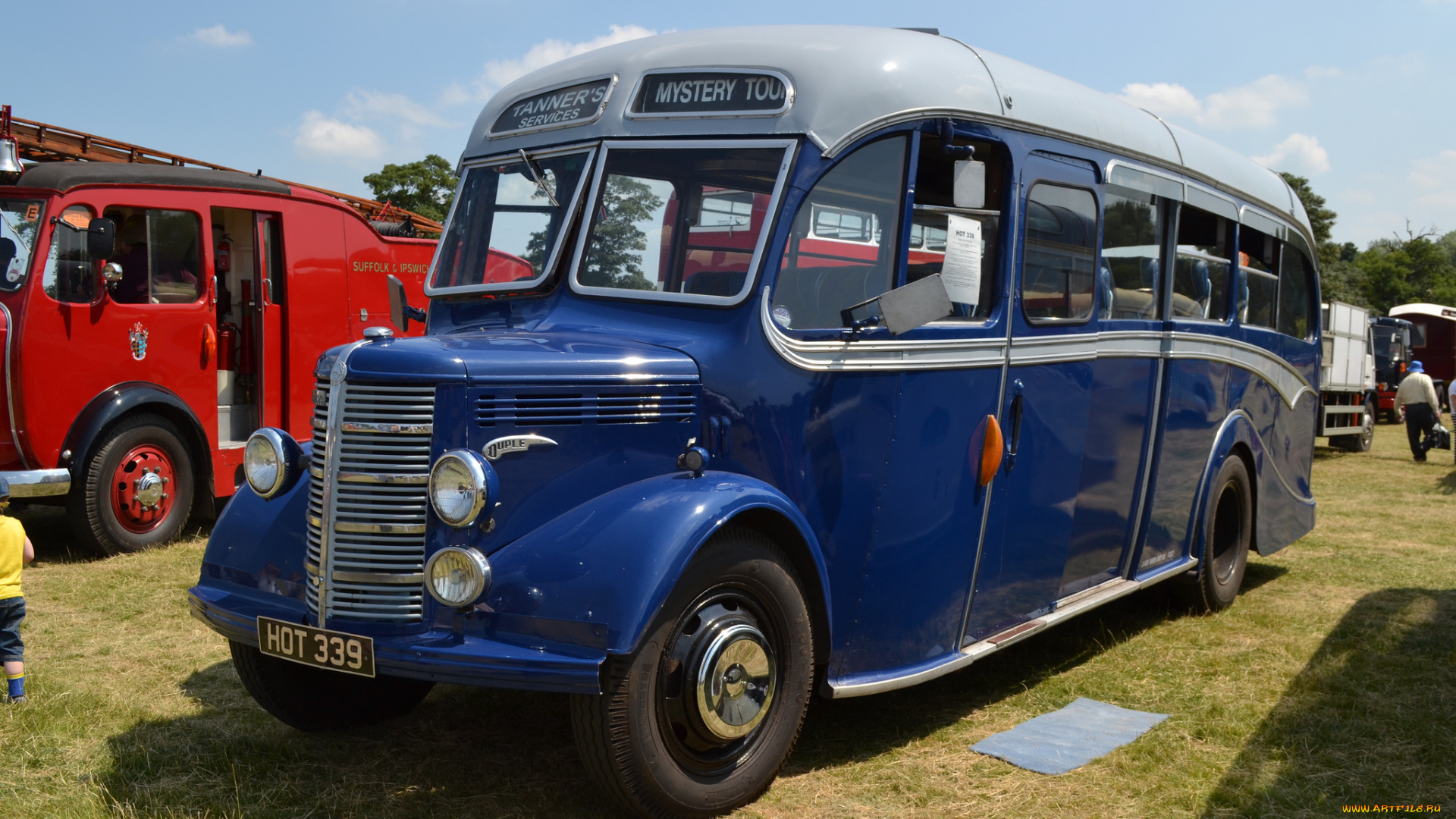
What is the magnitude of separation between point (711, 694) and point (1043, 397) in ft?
7.35

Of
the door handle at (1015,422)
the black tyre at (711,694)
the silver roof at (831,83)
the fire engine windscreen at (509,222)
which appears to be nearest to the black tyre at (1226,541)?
the door handle at (1015,422)

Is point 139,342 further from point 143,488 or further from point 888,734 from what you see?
point 888,734

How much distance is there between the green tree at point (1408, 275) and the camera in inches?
2179

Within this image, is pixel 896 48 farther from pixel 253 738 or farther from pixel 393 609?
pixel 253 738

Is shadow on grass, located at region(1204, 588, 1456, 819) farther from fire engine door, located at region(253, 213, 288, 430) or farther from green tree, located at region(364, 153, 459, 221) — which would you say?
green tree, located at region(364, 153, 459, 221)

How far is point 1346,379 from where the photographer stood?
1948cm

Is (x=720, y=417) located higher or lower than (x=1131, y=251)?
lower

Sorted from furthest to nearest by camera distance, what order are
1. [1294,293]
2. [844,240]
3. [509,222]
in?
[1294,293], [509,222], [844,240]

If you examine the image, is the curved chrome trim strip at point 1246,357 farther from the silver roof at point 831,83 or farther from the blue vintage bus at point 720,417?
the silver roof at point 831,83

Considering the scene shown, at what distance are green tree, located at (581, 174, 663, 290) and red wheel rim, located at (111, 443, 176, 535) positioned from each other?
214 inches

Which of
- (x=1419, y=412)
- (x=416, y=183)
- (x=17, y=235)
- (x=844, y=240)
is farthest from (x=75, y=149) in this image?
(x=416, y=183)

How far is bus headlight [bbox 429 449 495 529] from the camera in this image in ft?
11.4

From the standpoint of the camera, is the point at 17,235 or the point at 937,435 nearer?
the point at 937,435

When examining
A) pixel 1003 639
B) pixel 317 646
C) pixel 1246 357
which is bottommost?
pixel 1003 639
